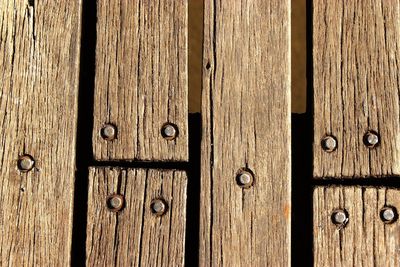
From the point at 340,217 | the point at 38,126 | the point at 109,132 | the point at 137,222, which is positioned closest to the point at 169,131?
the point at 109,132

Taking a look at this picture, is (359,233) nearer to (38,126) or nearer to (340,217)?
(340,217)

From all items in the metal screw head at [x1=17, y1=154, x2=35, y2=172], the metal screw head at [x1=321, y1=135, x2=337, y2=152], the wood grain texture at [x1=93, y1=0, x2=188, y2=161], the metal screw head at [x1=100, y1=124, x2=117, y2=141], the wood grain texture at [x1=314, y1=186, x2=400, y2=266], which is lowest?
the wood grain texture at [x1=314, y1=186, x2=400, y2=266]

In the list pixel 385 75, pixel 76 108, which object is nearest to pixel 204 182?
pixel 76 108

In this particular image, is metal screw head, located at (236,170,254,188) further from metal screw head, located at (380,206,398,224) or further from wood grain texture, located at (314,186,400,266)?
metal screw head, located at (380,206,398,224)

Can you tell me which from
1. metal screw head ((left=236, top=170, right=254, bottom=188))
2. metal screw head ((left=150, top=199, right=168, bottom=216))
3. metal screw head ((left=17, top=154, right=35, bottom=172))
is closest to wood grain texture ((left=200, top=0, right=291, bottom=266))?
metal screw head ((left=236, top=170, right=254, bottom=188))

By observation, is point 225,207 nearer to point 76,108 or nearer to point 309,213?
point 309,213
